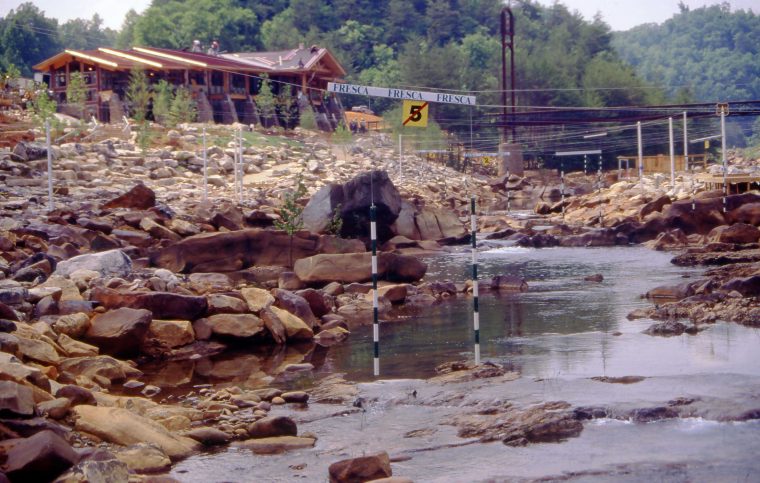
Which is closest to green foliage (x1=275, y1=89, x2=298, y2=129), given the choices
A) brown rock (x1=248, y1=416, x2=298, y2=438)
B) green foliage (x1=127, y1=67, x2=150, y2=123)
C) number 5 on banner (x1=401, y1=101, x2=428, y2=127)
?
green foliage (x1=127, y1=67, x2=150, y2=123)

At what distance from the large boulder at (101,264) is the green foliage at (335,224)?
31.3 feet

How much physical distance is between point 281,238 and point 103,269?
6.15m

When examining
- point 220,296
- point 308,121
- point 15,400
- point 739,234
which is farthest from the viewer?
point 308,121

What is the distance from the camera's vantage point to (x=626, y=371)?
9969 millimetres

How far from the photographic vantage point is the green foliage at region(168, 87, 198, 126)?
5135 cm

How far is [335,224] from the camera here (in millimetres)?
26188

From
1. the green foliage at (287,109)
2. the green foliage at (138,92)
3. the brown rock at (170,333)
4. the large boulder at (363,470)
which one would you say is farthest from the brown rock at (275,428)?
the green foliage at (287,109)

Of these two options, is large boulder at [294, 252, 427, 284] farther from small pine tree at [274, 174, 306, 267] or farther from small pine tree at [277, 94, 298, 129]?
small pine tree at [277, 94, 298, 129]

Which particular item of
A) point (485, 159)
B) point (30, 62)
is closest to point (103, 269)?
point (485, 159)

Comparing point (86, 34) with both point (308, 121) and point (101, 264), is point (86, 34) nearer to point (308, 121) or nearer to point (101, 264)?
point (308, 121)

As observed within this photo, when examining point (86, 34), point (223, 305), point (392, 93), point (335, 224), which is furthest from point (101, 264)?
point (86, 34)

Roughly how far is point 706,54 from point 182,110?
108 metres

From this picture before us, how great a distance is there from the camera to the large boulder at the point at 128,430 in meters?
7.77

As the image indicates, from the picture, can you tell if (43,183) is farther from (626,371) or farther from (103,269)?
(626,371)
